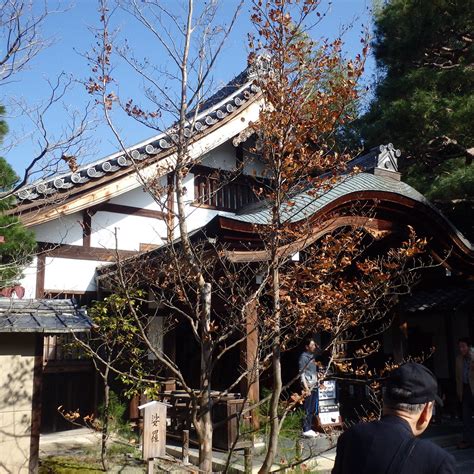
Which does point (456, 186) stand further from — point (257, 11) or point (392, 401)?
point (392, 401)

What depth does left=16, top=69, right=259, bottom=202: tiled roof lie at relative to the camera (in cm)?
980

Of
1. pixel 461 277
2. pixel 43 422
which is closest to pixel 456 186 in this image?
pixel 461 277

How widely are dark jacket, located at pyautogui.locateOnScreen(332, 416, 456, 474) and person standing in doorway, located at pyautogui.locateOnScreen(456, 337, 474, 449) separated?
7925 millimetres

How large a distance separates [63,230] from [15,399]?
5253mm

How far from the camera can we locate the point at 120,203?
12055 millimetres

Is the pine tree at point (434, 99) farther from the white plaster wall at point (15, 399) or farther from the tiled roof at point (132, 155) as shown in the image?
the white plaster wall at point (15, 399)

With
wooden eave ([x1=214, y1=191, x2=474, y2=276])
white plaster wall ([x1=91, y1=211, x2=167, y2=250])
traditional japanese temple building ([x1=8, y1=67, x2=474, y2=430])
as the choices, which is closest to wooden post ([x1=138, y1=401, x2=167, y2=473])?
traditional japanese temple building ([x1=8, y1=67, x2=474, y2=430])

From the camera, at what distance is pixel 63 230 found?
11.1 m

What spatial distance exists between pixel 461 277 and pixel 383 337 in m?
3.11

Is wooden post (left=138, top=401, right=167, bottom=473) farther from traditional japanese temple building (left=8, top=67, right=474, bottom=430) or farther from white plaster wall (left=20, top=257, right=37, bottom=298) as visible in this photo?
white plaster wall (left=20, top=257, right=37, bottom=298)

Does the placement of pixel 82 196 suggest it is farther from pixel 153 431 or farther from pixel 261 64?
pixel 261 64

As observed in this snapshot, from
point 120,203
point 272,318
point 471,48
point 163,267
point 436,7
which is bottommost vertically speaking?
point 272,318

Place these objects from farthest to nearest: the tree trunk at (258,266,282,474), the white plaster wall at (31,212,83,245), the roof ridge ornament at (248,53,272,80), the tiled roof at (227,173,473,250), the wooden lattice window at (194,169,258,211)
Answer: the wooden lattice window at (194,169,258,211) < the white plaster wall at (31,212,83,245) < the tiled roof at (227,173,473,250) < the roof ridge ornament at (248,53,272,80) < the tree trunk at (258,266,282,474)

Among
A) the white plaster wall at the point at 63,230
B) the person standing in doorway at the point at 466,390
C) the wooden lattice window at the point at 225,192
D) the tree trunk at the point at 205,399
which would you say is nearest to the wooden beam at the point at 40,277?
the white plaster wall at the point at 63,230
